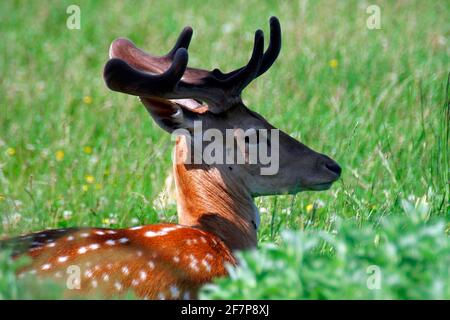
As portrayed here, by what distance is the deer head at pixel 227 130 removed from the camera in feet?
17.9

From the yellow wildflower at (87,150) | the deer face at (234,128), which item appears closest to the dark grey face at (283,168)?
the deer face at (234,128)

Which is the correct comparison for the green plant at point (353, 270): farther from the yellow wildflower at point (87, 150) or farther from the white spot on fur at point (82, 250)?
the yellow wildflower at point (87, 150)

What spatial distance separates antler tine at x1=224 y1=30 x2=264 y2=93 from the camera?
17.9ft

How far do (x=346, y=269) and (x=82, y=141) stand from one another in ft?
16.1

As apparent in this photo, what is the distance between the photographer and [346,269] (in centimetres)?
367

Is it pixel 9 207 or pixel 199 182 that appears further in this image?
pixel 9 207

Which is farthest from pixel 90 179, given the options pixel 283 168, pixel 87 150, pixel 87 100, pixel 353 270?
pixel 353 270

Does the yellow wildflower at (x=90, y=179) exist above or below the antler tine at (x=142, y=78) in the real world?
below

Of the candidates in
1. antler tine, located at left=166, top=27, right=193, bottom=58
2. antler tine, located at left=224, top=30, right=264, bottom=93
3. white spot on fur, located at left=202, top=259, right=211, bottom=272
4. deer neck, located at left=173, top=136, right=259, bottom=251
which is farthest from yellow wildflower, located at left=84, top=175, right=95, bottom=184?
white spot on fur, located at left=202, top=259, right=211, bottom=272

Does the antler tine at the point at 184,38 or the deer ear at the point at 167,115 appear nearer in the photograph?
the deer ear at the point at 167,115

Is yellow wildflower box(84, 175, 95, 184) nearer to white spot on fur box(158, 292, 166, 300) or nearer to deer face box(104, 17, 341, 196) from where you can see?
deer face box(104, 17, 341, 196)

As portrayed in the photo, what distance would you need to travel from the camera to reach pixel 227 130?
558 cm

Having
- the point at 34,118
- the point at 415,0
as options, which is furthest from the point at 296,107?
the point at 415,0
